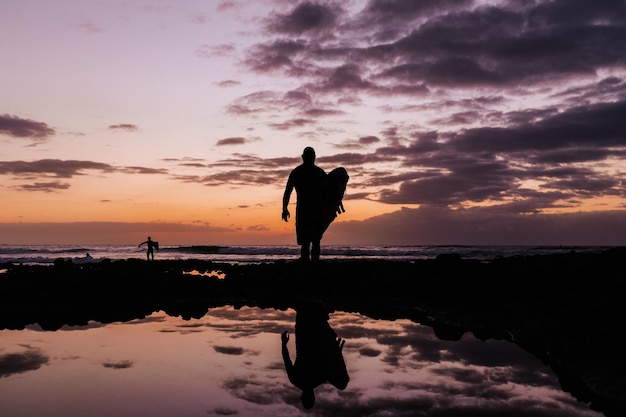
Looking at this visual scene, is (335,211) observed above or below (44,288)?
above

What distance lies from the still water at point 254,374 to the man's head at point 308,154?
570 cm

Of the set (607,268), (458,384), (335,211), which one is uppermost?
(335,211)

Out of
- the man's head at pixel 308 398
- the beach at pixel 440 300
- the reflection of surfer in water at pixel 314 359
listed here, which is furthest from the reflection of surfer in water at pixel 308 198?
the man's head at pixel 308 398

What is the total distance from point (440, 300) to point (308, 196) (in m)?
4.50

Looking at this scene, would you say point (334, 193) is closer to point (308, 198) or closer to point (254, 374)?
point (308, 198)

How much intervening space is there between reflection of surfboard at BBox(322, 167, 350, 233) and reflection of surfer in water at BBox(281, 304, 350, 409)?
546cm

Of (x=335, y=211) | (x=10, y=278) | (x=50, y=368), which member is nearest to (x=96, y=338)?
(x=50, y=368)

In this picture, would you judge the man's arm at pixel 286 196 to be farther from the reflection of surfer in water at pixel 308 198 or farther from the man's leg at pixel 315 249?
the man's leg at pixel 315 249

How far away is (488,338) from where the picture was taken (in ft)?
22.6

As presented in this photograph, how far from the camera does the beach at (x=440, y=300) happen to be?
548 centimetres

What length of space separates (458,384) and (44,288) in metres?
10.8

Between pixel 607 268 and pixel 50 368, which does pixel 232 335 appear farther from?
pixel 607 268

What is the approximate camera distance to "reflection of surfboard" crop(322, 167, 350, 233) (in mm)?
13406

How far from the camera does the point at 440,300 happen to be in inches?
381
